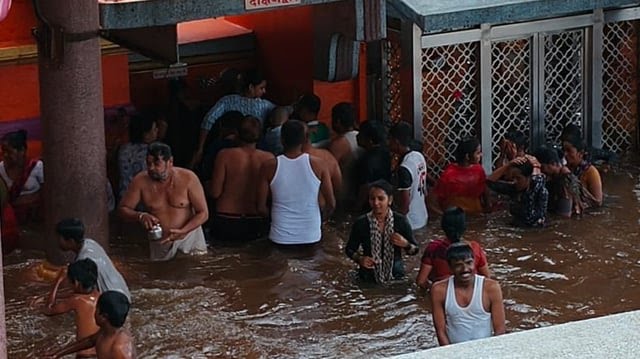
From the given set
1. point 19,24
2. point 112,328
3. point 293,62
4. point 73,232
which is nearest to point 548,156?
point 293,62

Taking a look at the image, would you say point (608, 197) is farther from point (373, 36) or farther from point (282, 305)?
point (282, 305)

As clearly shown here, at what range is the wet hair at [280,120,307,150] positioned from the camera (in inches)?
399

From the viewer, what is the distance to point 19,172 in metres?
11.1

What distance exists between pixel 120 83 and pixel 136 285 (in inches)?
141

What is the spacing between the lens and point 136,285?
33.2 feet

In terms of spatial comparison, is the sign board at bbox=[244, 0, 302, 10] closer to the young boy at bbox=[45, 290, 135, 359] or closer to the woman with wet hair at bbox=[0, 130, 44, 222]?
the woman with wet hair at bbox=[0, 130, 44, 222]

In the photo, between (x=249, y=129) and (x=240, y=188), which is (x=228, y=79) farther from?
(x=249, y=129)

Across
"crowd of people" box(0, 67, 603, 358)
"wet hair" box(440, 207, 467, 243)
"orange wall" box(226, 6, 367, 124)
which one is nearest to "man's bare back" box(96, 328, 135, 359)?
"crowd of people" box(0, 67, 603, 358)

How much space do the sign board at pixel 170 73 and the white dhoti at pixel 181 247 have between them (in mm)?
3646

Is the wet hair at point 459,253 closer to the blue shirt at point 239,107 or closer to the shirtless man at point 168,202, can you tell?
the shirtless man at point 168,202

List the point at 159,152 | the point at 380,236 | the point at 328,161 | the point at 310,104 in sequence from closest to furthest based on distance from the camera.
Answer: the point at 380,236, the point at 159,152, the point at 328,161, the point at 310,104

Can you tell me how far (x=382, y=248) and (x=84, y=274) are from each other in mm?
2537

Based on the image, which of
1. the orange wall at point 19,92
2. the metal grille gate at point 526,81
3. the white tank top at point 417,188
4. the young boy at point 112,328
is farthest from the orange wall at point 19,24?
the young boy at point 112,328

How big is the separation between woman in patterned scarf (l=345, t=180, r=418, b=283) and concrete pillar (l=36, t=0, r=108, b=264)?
6.91 ft
